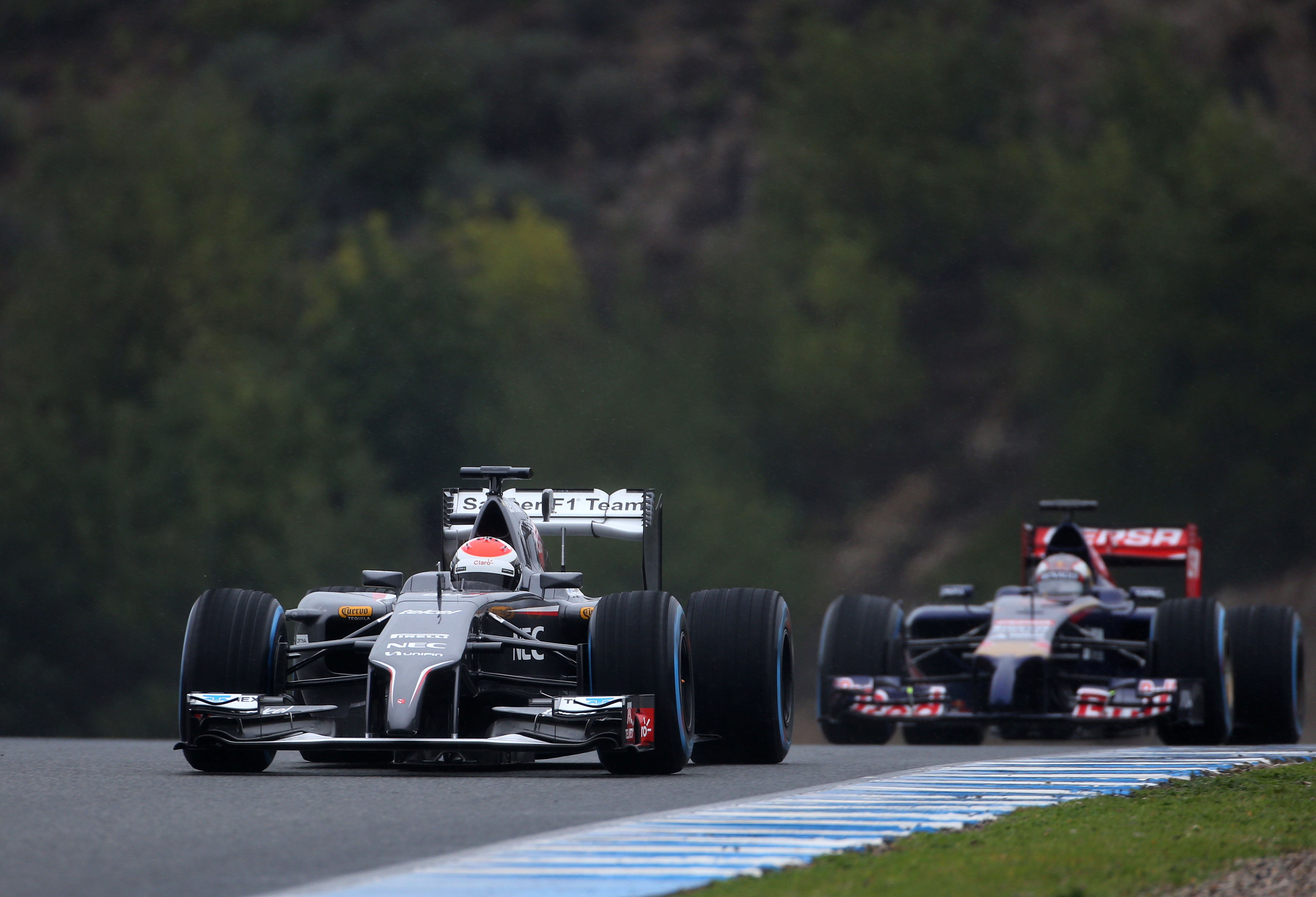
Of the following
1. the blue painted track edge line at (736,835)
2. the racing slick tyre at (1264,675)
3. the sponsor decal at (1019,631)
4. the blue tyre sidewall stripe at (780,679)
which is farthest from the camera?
the racing slick tyre at (1264,675)

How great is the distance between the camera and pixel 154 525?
44.4 m

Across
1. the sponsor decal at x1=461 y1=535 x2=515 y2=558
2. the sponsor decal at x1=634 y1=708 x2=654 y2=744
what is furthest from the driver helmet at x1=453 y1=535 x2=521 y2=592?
the sponsor decal at x1=634 y1=708 x2=654 y2=744

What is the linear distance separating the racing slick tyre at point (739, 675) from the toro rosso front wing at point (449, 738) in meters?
1.54

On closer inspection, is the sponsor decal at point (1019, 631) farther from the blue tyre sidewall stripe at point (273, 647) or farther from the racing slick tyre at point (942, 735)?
the blue tyre sidewall stripe at point (273, 647)

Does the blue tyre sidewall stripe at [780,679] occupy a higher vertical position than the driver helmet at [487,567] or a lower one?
lower

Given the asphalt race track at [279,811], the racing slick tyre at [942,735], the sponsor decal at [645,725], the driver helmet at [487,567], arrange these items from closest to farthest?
the asphalt race track at [279,811], the sponsor decal at [645,725], the driver helmet at [487,567], the racing slick tyre at [942,735]

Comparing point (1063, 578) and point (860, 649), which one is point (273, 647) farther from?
point (1063, 578)

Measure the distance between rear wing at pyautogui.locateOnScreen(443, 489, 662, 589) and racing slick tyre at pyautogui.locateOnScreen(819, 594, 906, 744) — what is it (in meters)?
4.33

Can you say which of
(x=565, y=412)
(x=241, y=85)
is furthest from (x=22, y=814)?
(x=241, y=85)

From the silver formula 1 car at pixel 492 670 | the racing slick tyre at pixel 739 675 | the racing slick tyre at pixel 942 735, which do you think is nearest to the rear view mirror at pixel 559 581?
the silver formula 1 car at pixel 492 670

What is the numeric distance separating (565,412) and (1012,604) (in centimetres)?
2771

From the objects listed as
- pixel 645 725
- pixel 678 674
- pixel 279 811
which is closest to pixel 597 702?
pixel 645 725

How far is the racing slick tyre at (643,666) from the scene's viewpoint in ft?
36.9

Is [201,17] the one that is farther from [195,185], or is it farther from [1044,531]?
[1044,531]
